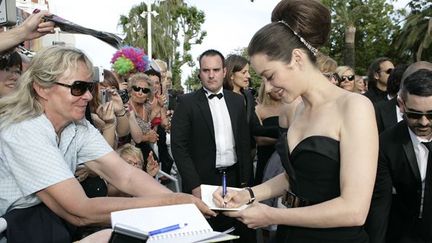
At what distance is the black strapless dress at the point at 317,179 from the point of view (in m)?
2.07

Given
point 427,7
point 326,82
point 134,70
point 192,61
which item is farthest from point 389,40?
point 326,82

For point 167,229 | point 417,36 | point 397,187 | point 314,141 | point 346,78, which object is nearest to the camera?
point 167,229

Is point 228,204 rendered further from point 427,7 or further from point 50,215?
point 427,7

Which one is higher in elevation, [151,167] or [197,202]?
[197,202]

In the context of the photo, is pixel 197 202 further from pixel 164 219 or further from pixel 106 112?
pixel 106 112

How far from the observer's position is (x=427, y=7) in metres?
26.5

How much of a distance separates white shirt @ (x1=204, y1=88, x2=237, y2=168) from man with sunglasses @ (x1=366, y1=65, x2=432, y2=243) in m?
2.01

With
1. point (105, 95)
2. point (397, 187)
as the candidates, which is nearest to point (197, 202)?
point (397, 187)

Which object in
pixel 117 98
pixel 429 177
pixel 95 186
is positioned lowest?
pixel 95 186

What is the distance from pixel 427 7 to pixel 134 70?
25.8m

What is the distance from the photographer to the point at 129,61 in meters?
5.02

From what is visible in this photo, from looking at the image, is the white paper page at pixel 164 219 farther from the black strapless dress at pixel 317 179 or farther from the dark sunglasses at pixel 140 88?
the dark sunglasses at pixel 140 88

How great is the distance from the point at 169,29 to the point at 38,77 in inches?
1576

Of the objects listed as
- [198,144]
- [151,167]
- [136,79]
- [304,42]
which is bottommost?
[151,167]
